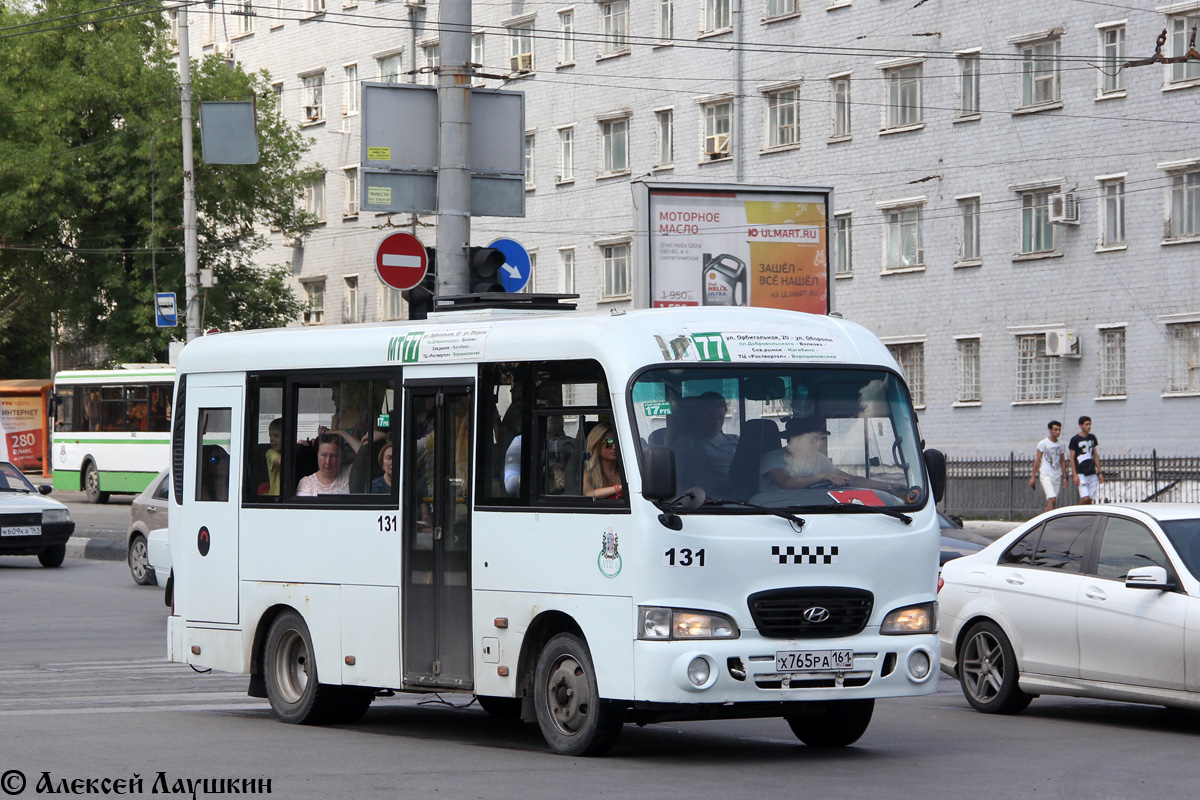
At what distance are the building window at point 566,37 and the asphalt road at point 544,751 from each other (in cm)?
4192

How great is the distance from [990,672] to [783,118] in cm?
3733

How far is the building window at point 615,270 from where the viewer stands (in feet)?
174

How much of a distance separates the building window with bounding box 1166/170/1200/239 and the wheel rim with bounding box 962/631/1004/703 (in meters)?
28.8

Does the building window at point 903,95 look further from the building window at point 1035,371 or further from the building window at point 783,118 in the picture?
the building window at point 1035,371

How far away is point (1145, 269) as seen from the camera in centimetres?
4034

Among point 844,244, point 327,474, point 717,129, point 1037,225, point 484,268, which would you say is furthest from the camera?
point 717,129

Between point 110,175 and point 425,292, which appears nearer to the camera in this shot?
point 425,292

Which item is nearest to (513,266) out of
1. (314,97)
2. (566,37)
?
(566,37)

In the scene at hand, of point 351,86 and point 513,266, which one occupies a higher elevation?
point 351,86

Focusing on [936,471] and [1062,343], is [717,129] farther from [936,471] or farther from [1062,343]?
[936,471]

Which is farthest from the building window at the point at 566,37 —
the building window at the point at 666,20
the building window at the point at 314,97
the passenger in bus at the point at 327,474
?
the passenger in bus at the point at 327,474

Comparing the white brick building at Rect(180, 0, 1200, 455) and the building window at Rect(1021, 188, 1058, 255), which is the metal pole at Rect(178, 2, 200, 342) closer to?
the white brick building at Rect(180, 0, 1200, 455)

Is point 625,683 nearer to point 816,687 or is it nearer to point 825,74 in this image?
point 816,687

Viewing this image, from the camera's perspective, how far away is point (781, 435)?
10.0m
